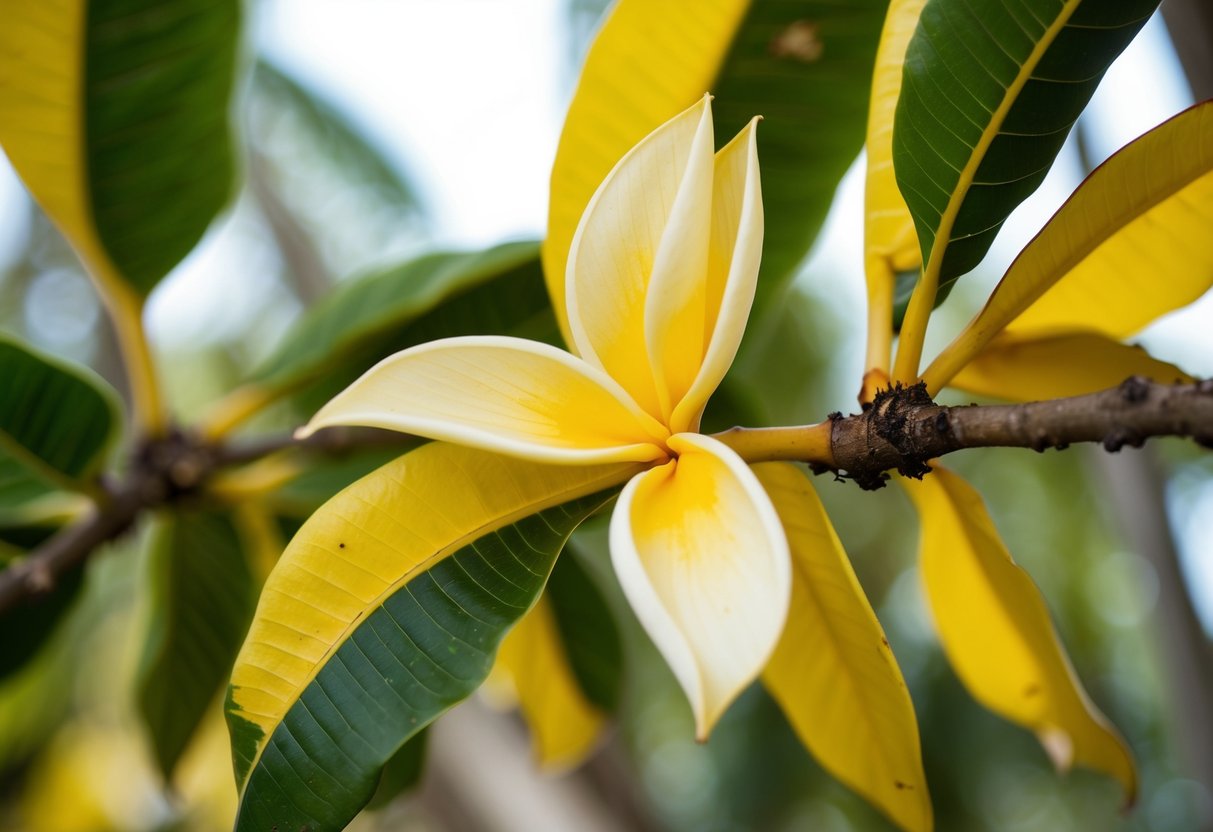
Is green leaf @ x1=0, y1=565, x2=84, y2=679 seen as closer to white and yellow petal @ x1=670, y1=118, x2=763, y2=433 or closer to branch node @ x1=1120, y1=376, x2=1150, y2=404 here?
white and yellow petal @ x1=670, y1=118, x2=763, y2=433

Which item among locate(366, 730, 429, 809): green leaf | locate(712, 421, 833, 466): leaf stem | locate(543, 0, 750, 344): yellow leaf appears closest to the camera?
locate(712, 421, 833, 466): leaf stem

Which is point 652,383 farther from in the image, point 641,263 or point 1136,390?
point 1136,390

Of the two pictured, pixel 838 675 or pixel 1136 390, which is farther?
pixel 838 675

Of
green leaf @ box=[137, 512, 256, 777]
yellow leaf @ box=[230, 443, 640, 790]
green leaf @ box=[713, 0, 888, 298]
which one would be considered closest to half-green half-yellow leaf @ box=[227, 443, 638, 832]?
yellow leaf @ box=[230, 443, 640, 790]

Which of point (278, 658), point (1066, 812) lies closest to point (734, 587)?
point (278, 658)

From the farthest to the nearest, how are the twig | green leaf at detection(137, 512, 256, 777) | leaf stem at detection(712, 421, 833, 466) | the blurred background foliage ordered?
1. the blurred background foliage
2. green leaf at detection(137, 512, 256, 777)
3. leaf stem at detection(712, 421, 833, 466)
4. the twig

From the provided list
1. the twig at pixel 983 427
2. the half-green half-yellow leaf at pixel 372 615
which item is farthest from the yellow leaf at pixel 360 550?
the twig at pixel 983 427

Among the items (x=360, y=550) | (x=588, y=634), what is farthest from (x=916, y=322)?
(x=588, y=634)

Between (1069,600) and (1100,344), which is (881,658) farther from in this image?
(1069,600)
